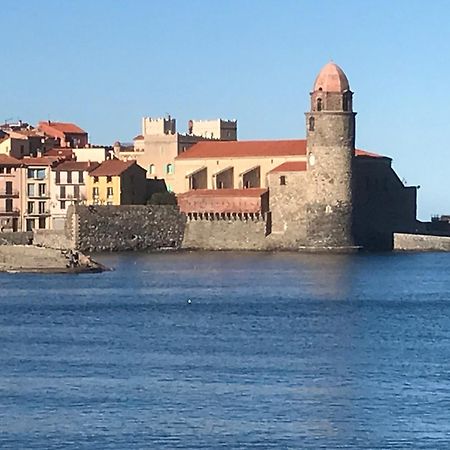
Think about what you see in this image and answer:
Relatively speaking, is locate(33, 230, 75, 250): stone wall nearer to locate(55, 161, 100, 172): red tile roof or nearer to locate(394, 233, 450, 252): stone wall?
locate(55, 161, 100, 172): red tile roof

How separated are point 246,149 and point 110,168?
596cm

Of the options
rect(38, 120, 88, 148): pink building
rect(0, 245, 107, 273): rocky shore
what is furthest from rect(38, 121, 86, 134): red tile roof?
rect(0, 245, 107, 273): rocky shore

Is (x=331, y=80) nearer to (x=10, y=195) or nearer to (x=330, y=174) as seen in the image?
(x=330, y=174)

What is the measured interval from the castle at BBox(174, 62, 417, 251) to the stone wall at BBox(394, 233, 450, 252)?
1.60ft

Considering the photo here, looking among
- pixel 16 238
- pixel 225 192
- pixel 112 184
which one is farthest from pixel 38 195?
pixel 225 192

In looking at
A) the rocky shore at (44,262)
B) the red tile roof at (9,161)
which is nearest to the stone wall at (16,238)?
the red tile roof at (9,161)

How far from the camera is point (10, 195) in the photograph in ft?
227

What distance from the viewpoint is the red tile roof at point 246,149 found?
6875 centimetres

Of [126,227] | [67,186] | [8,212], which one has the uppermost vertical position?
[67,186]

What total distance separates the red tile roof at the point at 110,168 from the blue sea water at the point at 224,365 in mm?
20493

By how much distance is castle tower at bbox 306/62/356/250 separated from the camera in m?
62.5

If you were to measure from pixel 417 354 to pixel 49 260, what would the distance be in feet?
85.2

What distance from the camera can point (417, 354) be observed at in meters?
28.5

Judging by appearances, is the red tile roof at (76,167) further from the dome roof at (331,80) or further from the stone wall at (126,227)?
the dome roof at (331,80)
